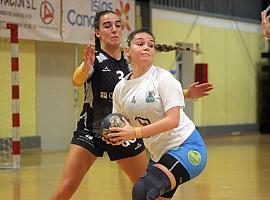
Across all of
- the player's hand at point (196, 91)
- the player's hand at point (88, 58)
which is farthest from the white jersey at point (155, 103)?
the player's hand at point (88, 58)

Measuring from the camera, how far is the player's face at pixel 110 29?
5051mm

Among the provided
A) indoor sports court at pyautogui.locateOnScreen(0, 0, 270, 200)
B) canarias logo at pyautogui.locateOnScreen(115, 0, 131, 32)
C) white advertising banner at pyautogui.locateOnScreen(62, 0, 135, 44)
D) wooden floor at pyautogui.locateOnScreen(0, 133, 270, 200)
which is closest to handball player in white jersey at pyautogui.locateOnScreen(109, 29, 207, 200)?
indoor sports court at pyautogui.locateOnScreen(0, 0, 270, 200)

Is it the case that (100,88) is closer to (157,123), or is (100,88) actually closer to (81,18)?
(157,123)

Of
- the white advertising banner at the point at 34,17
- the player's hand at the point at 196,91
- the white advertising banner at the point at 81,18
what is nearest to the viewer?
the player's hand at the point at 196,91

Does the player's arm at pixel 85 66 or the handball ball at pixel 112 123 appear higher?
the player's arm at pixel 85 66

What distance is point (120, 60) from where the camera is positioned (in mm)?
5180

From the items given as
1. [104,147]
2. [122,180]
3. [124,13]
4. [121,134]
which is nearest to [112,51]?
[104,147]

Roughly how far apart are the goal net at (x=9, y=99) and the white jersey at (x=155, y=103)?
22.1 ft

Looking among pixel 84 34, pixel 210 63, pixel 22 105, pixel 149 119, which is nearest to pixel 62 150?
pixel 22 105

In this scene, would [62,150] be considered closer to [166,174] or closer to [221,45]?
[221,45]

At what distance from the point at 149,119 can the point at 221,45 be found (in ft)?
57.3

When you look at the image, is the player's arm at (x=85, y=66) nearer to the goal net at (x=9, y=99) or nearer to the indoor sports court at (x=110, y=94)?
the indoor sports court at (x=110, y=94)

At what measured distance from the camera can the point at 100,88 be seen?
16.6ft

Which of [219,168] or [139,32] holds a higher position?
[139,32]
